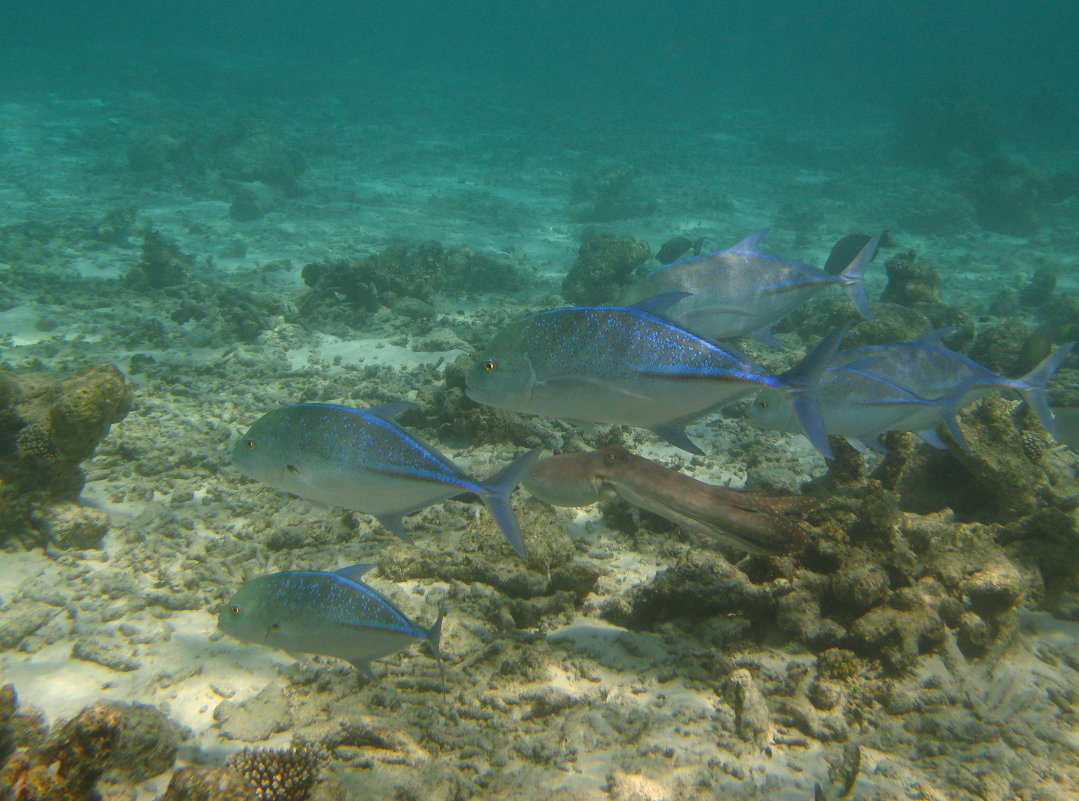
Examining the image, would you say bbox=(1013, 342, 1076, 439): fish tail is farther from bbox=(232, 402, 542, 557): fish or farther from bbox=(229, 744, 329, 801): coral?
bbox=(229, 744, 329, 801): coral

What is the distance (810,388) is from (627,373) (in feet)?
2.66

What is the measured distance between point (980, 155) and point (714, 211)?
61.7 ft

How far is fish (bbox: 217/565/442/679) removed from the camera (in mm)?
2506

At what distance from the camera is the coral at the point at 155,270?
410 inches

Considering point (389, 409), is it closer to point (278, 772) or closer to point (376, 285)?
point (278, 772)

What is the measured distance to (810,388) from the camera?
2404mm

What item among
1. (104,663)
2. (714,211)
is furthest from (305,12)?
(104,663)

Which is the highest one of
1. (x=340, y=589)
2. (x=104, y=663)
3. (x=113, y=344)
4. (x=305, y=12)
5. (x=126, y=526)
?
(x=305, y=12)

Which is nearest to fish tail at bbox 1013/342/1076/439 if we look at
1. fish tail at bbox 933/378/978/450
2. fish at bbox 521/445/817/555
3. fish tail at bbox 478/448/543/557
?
fish tail at bbox 933/378/978/450

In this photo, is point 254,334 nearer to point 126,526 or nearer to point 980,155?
point 126,526

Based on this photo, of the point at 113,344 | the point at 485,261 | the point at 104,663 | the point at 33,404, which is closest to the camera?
the point at 104,663

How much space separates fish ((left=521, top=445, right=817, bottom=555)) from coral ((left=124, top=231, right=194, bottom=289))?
34.3 ft

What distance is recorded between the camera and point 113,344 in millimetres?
8164

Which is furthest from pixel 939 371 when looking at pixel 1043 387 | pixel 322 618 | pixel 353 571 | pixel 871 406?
pixel 322 618
